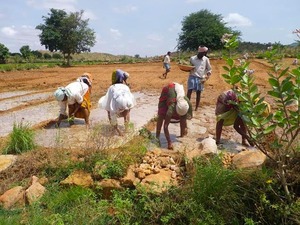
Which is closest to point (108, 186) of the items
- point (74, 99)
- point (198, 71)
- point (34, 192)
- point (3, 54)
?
point (34, 192)

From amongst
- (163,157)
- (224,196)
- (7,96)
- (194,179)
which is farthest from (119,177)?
(7,96)

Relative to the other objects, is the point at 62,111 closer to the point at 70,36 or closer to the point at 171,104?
the point at 171,104

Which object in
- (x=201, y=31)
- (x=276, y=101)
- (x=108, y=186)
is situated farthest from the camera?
(x=201, y=31)

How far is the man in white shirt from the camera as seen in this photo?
22.0ft

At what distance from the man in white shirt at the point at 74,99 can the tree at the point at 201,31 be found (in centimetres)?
3969

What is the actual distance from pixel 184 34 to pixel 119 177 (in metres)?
45.9

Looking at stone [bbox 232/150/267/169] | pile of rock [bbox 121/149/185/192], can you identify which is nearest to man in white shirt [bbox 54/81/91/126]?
pile of rock [bbox 121/149/185/192]

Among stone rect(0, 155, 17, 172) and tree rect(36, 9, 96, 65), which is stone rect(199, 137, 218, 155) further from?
tree rect(36, 9, 96, 65)

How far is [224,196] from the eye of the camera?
3.50m

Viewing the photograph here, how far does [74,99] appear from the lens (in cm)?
677

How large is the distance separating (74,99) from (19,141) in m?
1.69

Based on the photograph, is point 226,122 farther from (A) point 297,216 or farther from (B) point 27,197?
(B) point 27,197

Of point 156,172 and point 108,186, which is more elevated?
point 156,172

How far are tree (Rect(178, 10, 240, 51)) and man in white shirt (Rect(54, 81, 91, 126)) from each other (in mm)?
39694
